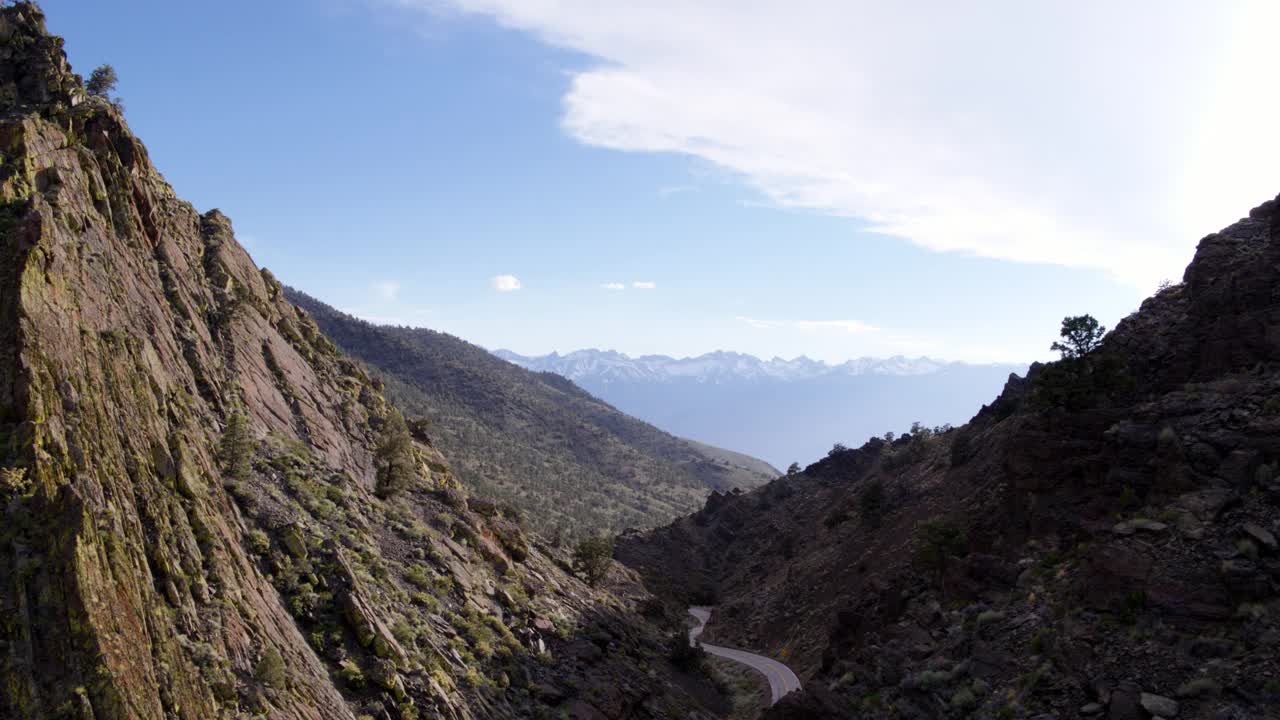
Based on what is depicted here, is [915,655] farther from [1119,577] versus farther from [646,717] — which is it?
[646,717]

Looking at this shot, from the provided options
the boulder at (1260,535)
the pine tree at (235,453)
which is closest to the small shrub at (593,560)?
the pine tree at (235,453)

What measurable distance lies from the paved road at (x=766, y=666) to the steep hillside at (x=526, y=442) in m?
28.0

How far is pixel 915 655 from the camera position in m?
25.2

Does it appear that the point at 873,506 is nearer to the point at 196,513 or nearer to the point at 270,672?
the point at 270,672

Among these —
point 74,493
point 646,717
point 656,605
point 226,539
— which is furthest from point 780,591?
point 74,493

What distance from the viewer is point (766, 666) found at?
41969mm

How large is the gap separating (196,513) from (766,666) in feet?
112

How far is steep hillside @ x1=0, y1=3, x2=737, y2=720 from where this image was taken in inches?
505

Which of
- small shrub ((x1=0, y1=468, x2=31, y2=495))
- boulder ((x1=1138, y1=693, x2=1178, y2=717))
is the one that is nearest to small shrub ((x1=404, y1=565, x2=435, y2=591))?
small shrub ((x1=0, y1=468, x2=31, y2=495))

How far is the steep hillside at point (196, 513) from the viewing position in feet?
42.1

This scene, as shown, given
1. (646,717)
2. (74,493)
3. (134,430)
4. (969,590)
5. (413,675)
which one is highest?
(134,430)

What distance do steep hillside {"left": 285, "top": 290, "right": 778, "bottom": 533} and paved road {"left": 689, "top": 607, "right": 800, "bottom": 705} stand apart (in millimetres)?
27972

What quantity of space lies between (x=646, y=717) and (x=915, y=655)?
11.4 meters

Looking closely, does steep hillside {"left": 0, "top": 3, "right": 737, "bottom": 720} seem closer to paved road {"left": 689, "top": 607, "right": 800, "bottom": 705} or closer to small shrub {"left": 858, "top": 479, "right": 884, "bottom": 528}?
paved road {"left": 689, "top": 607, "right": 800, "bottom": 705}
